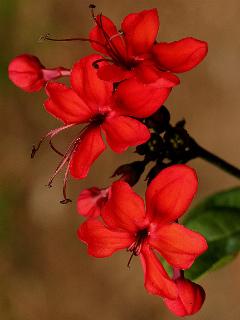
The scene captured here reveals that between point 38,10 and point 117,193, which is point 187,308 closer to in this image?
point 117,193

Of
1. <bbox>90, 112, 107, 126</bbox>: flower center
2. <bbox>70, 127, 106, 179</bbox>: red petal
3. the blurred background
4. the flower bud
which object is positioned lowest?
the blurred background

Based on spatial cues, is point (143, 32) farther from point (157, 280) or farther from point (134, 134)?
point (157, 280)

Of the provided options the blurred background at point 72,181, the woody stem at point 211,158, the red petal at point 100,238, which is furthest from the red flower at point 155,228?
the blurred background at point 72,181

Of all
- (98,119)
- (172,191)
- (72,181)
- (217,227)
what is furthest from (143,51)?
(72,181)

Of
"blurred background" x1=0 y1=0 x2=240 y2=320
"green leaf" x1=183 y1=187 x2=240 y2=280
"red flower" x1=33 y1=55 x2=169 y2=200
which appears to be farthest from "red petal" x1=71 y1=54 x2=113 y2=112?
"blurred background" x1=0 y1=0 x2=240 y2=320

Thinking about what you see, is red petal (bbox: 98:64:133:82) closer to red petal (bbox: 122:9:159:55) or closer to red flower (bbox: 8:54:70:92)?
red petal (bbox: 122:9:159:55)

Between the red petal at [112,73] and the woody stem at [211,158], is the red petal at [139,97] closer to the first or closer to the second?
the red petal at [112,73]
